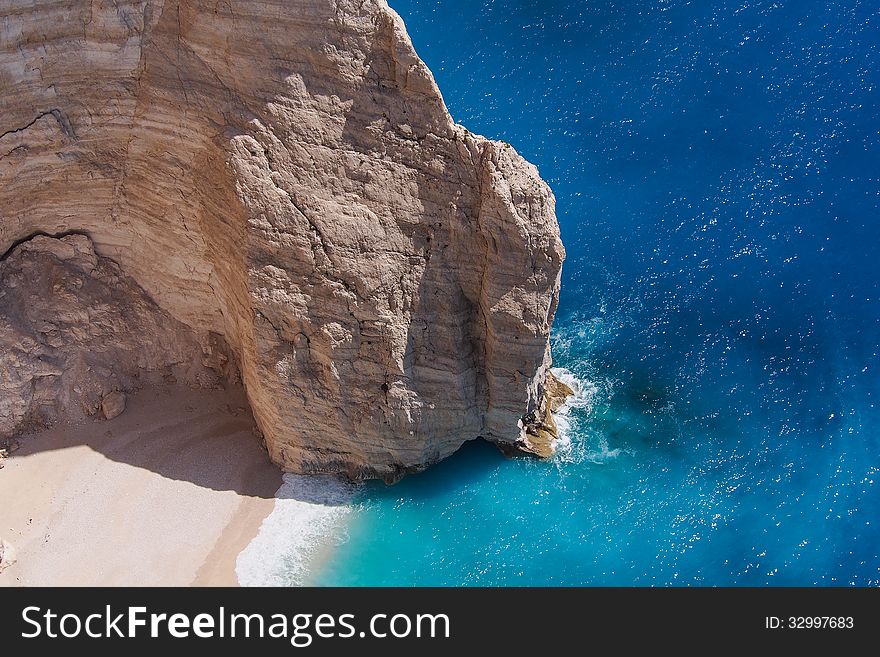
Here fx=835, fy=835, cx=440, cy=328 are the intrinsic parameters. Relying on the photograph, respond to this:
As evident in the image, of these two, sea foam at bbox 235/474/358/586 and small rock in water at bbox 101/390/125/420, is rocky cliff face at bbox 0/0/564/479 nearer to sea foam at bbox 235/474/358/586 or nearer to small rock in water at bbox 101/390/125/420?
sea foam at bbox 235/474/358/586

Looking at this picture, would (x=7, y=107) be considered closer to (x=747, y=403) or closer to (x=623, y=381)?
(x=623, y=381)

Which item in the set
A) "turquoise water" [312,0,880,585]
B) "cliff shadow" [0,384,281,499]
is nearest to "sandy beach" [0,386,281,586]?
"cliff shadow" [0,384,281,499]

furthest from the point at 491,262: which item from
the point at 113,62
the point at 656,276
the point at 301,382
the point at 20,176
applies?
the point at 20,176

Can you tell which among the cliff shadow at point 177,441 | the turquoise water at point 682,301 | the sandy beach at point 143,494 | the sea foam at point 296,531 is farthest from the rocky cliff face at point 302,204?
the turquoise water at point 682,301

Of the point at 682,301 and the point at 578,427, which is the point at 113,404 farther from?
the point at 682,301

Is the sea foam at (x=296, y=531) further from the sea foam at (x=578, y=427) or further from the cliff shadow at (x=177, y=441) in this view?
the sea foam at (x=578, y=427)
